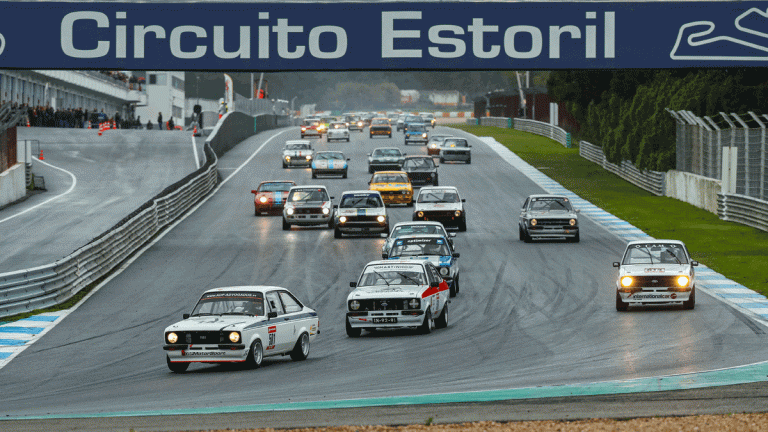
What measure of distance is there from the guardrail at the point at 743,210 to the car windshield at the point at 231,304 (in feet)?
75.2

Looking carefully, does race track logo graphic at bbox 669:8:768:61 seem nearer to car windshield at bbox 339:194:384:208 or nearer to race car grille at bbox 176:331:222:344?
race car grille at bbox 176:331:222:344

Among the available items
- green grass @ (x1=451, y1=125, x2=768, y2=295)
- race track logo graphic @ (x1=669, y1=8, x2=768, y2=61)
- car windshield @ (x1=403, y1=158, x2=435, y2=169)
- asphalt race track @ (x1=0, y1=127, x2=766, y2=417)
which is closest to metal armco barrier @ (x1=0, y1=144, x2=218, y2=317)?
asphalt race track @ (x1=0, y1=127, x2=766, y2=417)

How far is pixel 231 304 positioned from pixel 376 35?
7484 mm

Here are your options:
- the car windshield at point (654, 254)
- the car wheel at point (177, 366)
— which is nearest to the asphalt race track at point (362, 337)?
the car wheel at point (177, 366)

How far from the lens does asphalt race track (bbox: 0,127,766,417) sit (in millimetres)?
14219

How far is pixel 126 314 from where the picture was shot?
22.6 metres

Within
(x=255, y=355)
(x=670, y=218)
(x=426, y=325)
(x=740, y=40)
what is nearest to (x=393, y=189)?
(x=670, y=218)

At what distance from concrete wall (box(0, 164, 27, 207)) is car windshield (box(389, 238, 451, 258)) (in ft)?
79.5

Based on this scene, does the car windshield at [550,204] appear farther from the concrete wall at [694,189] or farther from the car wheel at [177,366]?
the car wheel at [177,366]

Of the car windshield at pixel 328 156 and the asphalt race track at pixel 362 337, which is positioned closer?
the asphalt race track at pixel 362 337

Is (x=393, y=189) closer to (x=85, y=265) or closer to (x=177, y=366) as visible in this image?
(x=85, y=265)

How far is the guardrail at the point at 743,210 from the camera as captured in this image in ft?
115

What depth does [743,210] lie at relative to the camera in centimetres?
3722

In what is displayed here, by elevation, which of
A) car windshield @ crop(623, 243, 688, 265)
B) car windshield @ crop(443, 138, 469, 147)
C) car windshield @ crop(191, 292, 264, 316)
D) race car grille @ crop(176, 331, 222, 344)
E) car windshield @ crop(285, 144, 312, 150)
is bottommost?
race car grille @ crop(176, 331, 222, 344)
